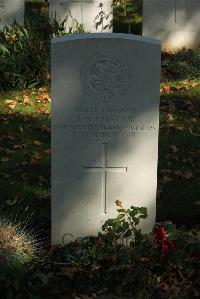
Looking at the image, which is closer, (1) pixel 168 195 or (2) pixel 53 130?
(2) pixel 53 130

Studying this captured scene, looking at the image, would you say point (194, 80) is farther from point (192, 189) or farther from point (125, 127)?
point (125, 127)

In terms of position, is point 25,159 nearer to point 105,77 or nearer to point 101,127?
point 101,127

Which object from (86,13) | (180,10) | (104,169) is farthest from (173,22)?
(104,169)

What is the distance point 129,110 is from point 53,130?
1.96ft

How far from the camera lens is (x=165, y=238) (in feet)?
16.0

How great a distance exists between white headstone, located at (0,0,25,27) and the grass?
197 cm

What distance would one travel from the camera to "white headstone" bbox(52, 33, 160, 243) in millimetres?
4887

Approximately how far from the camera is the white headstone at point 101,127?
4.89 m

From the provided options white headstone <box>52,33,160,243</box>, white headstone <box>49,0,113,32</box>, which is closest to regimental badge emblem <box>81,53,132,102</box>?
white headstone <box>52,33,160,243</box>

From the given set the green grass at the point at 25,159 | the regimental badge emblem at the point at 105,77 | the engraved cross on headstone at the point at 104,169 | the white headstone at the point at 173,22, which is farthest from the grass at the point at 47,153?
the white headstone at the point at 173,22

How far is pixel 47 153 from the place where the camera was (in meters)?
7.05

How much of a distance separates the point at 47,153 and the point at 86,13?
164 inches

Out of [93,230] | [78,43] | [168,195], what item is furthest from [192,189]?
[78,43]

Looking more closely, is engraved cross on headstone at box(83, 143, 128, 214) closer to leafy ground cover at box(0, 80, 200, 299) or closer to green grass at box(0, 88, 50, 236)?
leafy ground cover at box(0, 80, 200, 299)
